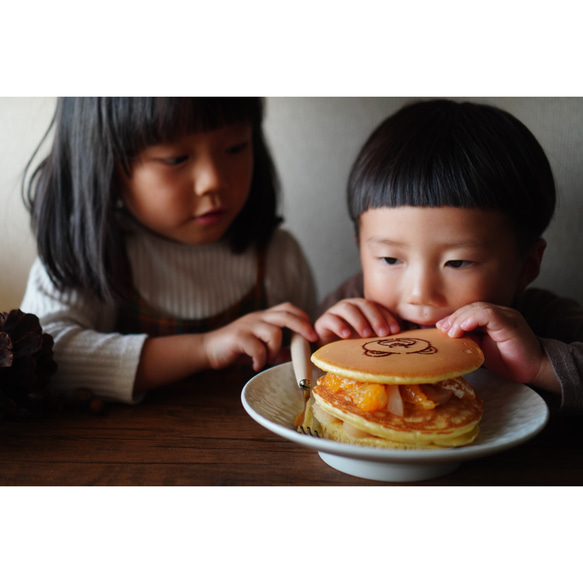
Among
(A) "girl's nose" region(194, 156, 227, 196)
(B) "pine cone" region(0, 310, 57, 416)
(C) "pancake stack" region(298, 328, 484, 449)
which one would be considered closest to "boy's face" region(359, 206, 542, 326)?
(C) "pancake stack" region(298, 328, 484, 449)

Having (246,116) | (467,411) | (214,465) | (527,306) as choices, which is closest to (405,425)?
(467,411)

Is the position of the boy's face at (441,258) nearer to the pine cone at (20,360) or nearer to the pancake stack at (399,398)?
the pancake stack at (399,398)

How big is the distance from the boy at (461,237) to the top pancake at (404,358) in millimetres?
42

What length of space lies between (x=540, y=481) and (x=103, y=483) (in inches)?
18.8

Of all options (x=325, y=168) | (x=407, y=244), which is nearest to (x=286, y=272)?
(x=325, y=168)

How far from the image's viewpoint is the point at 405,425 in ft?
1.88

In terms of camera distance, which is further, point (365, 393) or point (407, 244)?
point (407, 244)

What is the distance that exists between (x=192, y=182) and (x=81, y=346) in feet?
1.05

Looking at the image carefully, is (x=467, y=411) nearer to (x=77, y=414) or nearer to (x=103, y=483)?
(x=103, y=483)

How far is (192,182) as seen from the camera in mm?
899

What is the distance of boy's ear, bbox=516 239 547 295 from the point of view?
83 centimetres

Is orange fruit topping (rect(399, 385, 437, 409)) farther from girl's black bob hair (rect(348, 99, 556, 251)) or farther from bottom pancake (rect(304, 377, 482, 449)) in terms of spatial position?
girl's black bob hair (rect(348, 99, 556, 251))

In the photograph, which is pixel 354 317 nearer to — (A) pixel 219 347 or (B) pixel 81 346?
(A) pixel 219 347

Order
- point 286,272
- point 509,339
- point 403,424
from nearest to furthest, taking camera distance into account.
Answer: point 403,424, point 509,339, point 286,272
